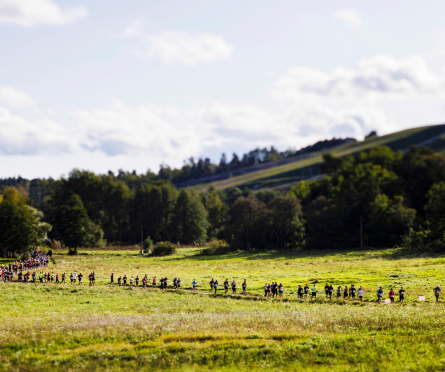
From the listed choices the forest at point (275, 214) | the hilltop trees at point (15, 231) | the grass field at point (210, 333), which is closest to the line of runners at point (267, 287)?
the grass field at point (210, 333)

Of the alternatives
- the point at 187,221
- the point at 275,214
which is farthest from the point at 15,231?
the point at 187,221

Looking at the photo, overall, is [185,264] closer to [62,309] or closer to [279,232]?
[279,232]

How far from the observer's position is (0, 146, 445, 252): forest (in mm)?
96556

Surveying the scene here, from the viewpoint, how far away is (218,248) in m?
108

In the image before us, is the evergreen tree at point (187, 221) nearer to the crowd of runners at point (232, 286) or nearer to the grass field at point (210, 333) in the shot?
the crowd of runners at point (232, 286)

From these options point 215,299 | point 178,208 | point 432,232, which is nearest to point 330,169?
point 178,208

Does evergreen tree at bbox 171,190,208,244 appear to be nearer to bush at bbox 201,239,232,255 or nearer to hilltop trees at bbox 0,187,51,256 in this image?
bush at bbox 201,239,232,255

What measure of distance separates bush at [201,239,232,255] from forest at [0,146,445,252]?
862 millimetres

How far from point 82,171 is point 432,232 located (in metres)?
115

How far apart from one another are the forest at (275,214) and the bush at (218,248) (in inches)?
33.9

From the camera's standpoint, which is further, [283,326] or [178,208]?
[178,208]

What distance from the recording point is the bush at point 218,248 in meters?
106

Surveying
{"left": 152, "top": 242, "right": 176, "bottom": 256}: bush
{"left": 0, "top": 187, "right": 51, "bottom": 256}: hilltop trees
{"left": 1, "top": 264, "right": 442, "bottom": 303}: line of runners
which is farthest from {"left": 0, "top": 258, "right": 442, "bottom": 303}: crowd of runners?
{"left": 152, "top": 242, "right": 176, "bottom": 256}: bush

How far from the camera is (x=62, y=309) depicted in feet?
113
